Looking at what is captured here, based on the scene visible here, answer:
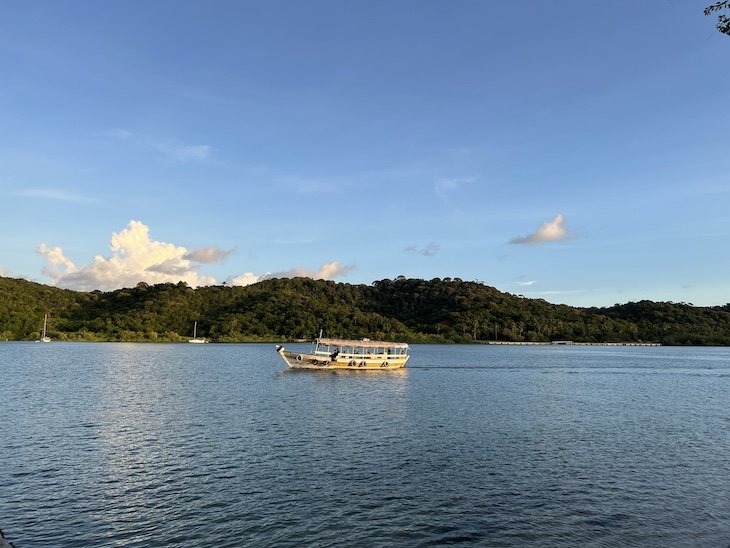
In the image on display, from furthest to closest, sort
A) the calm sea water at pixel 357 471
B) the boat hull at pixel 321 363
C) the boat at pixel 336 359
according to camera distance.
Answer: the boat hull at pixel 321 363 → the boat at pixel 336 359 → the calm sea water at pixel 357 471

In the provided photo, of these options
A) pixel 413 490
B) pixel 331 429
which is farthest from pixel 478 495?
pixel 331 429

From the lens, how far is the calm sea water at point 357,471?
2044 centimetres

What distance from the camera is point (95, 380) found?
254 feet

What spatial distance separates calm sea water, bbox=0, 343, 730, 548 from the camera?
2044 cm

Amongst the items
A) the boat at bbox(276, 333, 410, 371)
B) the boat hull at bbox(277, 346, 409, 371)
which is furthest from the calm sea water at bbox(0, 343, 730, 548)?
the boat hull at bbox(277, 346, 409, 371)

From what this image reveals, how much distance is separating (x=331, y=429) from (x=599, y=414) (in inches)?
1097

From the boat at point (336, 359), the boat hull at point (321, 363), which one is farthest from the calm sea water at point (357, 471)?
the boat hull at point (321, 363)

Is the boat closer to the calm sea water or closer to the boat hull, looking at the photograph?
the boat hull

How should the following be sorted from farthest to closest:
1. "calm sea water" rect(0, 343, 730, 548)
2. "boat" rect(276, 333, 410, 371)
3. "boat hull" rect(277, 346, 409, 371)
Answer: "boat hull" rect(277, 346, 409, 371), "boat" rect(276, 333, 410, 371), "calm sea water" rect(0, 343, 730, 548)

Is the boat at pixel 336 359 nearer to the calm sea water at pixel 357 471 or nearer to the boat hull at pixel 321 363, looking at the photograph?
the boat hull at pixel 321 363

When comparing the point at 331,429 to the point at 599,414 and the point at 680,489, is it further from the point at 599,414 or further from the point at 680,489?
the point at 599,414

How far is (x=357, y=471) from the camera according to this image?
28688 mm

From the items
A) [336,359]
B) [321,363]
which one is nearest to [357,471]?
[336,359]

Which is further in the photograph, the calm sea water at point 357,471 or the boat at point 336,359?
the boat at point 336,359
